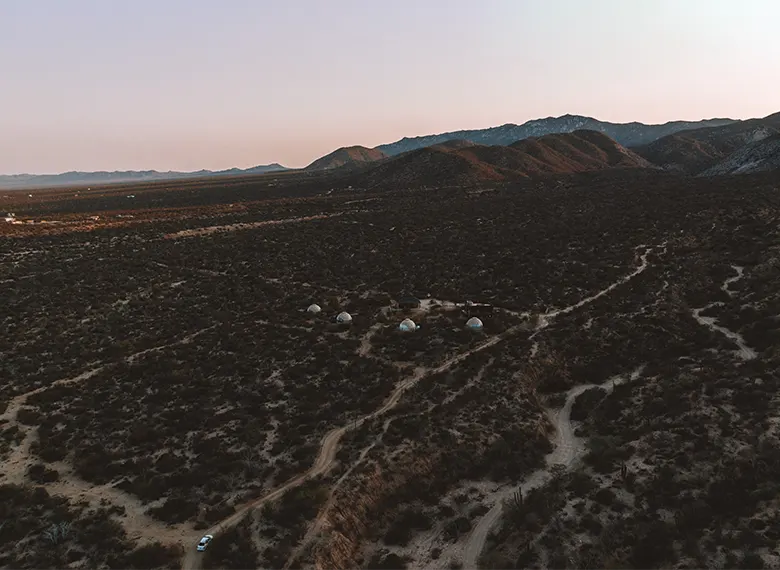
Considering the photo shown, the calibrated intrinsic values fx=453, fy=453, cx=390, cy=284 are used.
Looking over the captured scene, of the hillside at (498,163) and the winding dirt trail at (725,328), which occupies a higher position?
the hillside at (498,163)

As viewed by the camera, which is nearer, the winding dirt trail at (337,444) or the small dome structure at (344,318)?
the winding dirt trail at (337,444)

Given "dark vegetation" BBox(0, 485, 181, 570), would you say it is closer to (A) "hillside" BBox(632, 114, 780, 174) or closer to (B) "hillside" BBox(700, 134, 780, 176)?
(B) "hillside" BBox(700, 134, 780, 176)

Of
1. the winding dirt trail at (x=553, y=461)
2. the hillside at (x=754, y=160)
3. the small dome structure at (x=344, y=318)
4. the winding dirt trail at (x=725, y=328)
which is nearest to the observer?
the winding dirt trail at (x=553, y=461)

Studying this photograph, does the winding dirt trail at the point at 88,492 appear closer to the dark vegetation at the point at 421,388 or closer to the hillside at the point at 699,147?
the dark vegetation at the point at 421,388

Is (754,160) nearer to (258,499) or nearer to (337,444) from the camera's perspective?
(337,444)

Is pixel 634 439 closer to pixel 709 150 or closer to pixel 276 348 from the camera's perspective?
pixel 276 348

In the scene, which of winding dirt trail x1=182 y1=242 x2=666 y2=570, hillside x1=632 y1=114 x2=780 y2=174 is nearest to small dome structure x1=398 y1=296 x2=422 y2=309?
winding dirt trail x1=182 y1=242 x2=666 y2=570

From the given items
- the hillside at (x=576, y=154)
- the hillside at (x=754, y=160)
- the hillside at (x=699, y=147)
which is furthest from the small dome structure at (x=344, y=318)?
the hillside at (x=699, y=147)
